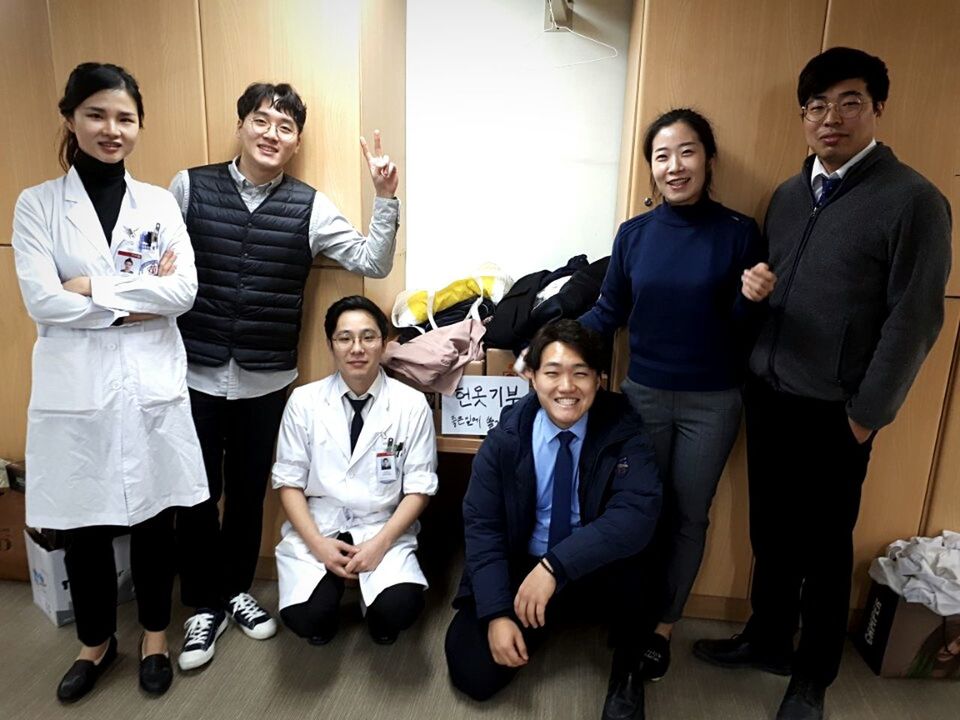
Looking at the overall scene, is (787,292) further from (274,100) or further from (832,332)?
(274,100)

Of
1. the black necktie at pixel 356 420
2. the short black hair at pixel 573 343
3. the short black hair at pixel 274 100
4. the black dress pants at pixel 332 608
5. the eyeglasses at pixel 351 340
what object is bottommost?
the black dress pants at pixel 332 608

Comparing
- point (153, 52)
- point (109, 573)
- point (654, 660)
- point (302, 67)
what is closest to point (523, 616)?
point (654, 660)

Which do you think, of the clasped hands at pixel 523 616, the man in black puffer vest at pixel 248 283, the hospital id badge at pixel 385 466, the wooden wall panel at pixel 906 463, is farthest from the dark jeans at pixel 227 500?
the wooden wall panel at pixel 906 463

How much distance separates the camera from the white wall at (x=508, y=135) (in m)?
2.61

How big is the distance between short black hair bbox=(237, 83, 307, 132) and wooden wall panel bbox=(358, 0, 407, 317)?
0.21 m

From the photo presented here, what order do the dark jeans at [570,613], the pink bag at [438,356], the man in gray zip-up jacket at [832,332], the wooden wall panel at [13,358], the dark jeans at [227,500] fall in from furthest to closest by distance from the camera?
the wooden wall panel at [13,358]
the pink bag at [438,356]
the dark jeans at [227,500]
the dark jeans at [570,613]
the man in gray zip-up jacket at [832,332]

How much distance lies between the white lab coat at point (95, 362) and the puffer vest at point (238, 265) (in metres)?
0.19

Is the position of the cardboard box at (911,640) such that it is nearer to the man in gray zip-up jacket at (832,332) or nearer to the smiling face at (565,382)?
the man in gray zip-up jacket at (832,332)

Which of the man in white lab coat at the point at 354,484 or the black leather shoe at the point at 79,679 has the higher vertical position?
the man in white lab coat at the point at 354,484

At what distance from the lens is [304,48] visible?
2.06 meters

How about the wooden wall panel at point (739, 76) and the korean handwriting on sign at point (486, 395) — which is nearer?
the wooden wall panel at point (739, 76)

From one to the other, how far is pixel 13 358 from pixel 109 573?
1.12 m

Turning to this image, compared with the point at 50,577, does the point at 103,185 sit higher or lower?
higher

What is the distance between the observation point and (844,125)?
5.11ft
